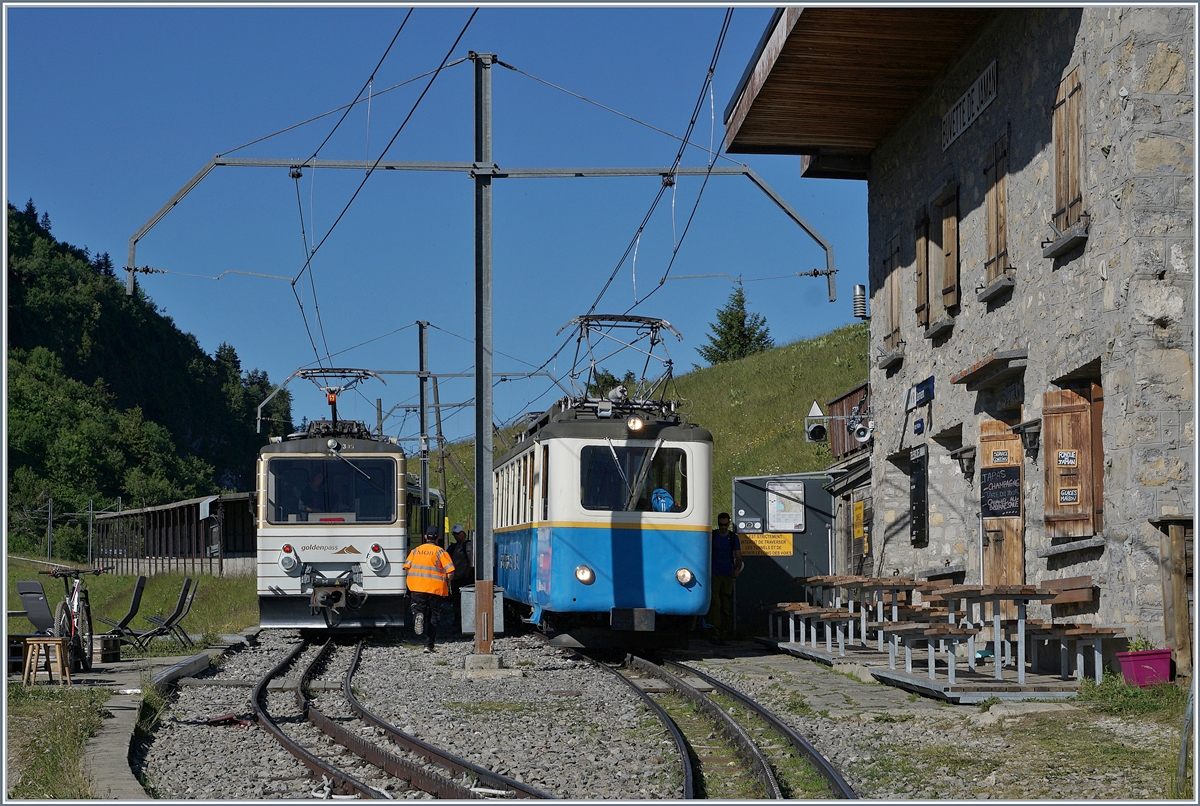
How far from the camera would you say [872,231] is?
19.6 metres

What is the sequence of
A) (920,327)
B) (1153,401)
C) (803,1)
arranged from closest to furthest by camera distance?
(1153,401) → (803,1) → (920,327)

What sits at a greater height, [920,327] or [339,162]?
[339,162]

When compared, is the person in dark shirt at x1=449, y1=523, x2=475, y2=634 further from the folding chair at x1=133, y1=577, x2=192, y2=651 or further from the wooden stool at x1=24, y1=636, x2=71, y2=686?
the wooden stool at x1=24, y1=636, x2=71, y2=686

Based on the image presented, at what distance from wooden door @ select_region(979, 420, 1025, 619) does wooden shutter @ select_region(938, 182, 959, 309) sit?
1.87m

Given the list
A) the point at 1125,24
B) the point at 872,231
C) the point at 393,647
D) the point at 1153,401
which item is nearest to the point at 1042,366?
the point at 1153,401

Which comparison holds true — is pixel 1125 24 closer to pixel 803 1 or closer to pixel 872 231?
pixel 803 1

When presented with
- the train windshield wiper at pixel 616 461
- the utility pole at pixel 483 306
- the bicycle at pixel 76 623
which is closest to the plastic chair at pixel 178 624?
the bicycle at pixel 76 623

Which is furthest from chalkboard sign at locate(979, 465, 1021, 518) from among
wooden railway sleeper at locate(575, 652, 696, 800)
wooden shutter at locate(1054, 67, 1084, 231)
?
wooden railway sleeper at locate(575, 652, 696, 800)

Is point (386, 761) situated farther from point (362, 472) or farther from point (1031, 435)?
point (362, 472)

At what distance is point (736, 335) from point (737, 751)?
2720 inches

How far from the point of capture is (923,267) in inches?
671

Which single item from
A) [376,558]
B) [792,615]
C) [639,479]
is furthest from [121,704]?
[792,615]

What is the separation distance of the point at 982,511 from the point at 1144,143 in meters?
4.95

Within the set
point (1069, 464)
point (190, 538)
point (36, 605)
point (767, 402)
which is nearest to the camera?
point (1069, 464)
